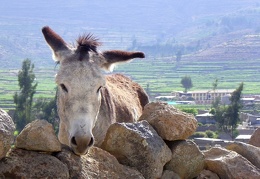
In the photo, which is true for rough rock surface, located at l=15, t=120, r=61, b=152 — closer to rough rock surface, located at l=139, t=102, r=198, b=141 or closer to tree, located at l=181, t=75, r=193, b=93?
rough rock surface, located at l=139, t=102, r=198, b=141

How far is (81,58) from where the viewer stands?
8.69 m

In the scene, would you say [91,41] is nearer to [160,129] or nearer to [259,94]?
[160,129]

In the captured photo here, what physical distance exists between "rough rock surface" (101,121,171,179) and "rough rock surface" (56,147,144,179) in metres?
0.24

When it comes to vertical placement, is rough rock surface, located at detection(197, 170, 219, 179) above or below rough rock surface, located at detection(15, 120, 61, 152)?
below

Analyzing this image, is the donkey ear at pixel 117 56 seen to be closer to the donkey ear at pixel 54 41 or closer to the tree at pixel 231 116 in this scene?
the donkey ear at pixel 54 41

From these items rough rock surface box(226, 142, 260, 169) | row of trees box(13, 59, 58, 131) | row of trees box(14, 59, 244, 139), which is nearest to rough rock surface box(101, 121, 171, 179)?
rough rock surface box(226, 142, 260, 169)

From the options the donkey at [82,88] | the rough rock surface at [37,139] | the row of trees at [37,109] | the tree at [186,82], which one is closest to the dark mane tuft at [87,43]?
the donkey at [82,88]

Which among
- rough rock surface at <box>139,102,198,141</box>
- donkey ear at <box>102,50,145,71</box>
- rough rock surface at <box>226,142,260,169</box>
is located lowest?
rough rock surface at <box>226,142,260,169</box>

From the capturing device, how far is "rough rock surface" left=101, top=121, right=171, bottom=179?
7973mm

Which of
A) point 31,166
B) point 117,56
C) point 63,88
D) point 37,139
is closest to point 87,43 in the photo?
point 117,56

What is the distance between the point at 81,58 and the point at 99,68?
Answer: 0.31 m

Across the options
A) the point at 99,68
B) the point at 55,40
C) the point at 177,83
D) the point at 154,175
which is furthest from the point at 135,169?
the point at 177,83

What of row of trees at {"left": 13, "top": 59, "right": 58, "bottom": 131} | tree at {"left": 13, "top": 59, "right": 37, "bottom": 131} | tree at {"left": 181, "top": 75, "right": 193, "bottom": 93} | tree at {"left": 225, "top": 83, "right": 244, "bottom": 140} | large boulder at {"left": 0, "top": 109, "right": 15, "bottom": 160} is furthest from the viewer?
tree at {"left": 181, "top": 75, "right": 193, "bottom": 93}

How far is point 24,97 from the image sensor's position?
67.1 metres
